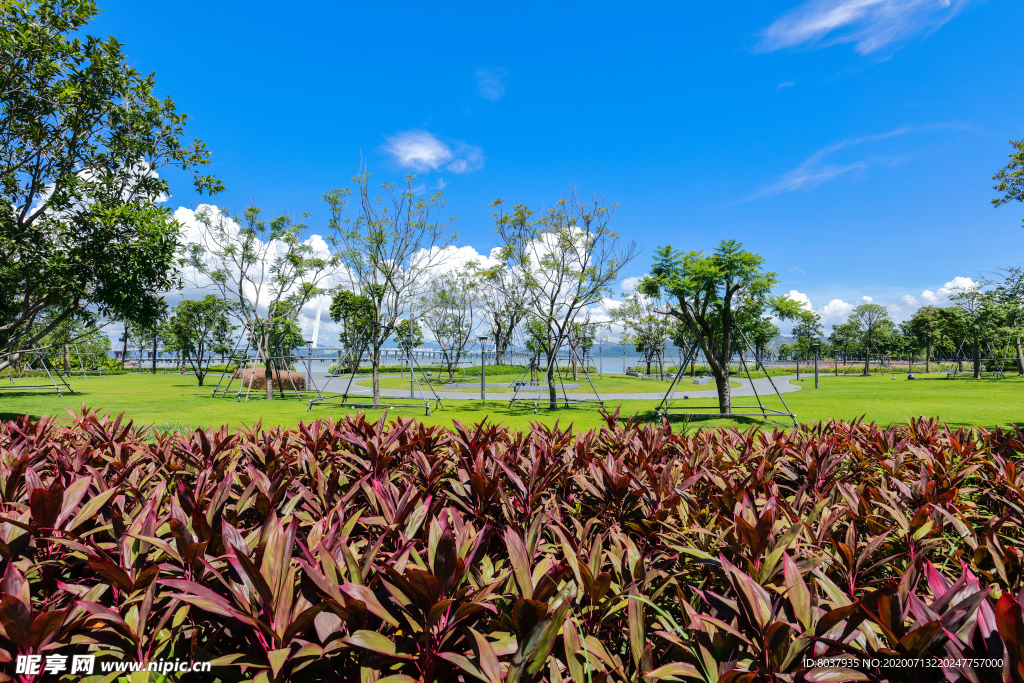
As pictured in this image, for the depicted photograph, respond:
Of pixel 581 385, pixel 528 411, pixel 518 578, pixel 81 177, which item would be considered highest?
pixel 81 177

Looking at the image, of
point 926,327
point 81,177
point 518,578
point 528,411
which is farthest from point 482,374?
point 926,327

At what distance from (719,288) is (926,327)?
152ft

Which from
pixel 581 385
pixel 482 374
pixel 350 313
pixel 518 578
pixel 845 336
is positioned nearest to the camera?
pixel 518 578

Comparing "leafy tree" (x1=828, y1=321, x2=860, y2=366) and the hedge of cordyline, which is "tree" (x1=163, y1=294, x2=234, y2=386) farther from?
"leafy tree" (x1=828, y1=321, x2=860, y2=366)

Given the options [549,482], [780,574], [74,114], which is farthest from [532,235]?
[780,574]

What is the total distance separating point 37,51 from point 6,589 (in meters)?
8.27

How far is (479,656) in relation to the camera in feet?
3.90

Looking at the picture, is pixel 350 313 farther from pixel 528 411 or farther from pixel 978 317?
pixel 978 317

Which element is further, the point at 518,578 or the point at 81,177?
the point at 81,177

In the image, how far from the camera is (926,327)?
44.0m

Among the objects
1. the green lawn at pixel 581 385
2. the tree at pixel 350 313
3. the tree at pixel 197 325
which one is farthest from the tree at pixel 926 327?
the tree at pixel 197 325

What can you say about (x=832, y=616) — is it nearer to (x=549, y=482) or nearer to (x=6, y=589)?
(x=549, y=482)

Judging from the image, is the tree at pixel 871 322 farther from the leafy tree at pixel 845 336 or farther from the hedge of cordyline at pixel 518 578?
the hedge of cordyline at pixel 518 578

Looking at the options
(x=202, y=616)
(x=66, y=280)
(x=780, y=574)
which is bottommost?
(x=202, y=616)
